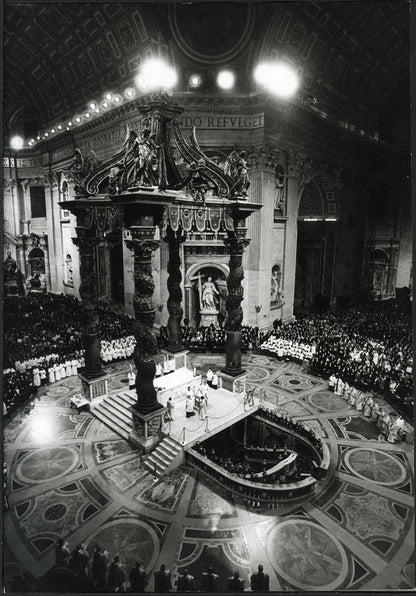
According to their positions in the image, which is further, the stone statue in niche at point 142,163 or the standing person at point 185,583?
the stone statue in niche at point 142,163

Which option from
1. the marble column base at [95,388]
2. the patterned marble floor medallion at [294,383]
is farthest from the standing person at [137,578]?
the patterned marble floor medallion at [294,383]

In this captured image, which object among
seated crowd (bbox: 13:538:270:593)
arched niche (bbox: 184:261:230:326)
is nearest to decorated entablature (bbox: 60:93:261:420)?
seated crowd (bbox: 13:538:270:593)

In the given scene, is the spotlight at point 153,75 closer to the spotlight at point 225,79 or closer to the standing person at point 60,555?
the spotlight at point 225,79

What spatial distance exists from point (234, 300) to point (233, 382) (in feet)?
9.80

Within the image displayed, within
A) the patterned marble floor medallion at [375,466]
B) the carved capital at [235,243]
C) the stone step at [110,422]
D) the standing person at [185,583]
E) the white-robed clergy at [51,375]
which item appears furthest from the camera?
the white-robed clergy at [51,375]

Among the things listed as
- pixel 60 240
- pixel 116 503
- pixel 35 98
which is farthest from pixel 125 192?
pixel 60 240

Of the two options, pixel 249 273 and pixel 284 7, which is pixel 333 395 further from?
pixel 284 7

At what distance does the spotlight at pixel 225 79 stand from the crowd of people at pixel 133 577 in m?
19.1

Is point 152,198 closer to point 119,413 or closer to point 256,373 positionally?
point 119,413

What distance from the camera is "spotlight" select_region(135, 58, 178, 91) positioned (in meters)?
17.2

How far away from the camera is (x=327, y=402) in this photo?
44.8ft

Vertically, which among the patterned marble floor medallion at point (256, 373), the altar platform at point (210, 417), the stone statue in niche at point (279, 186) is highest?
the stone statue in niche at point (279, 186)

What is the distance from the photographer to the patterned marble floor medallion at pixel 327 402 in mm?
13188

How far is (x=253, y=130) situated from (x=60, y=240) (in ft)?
57.1
